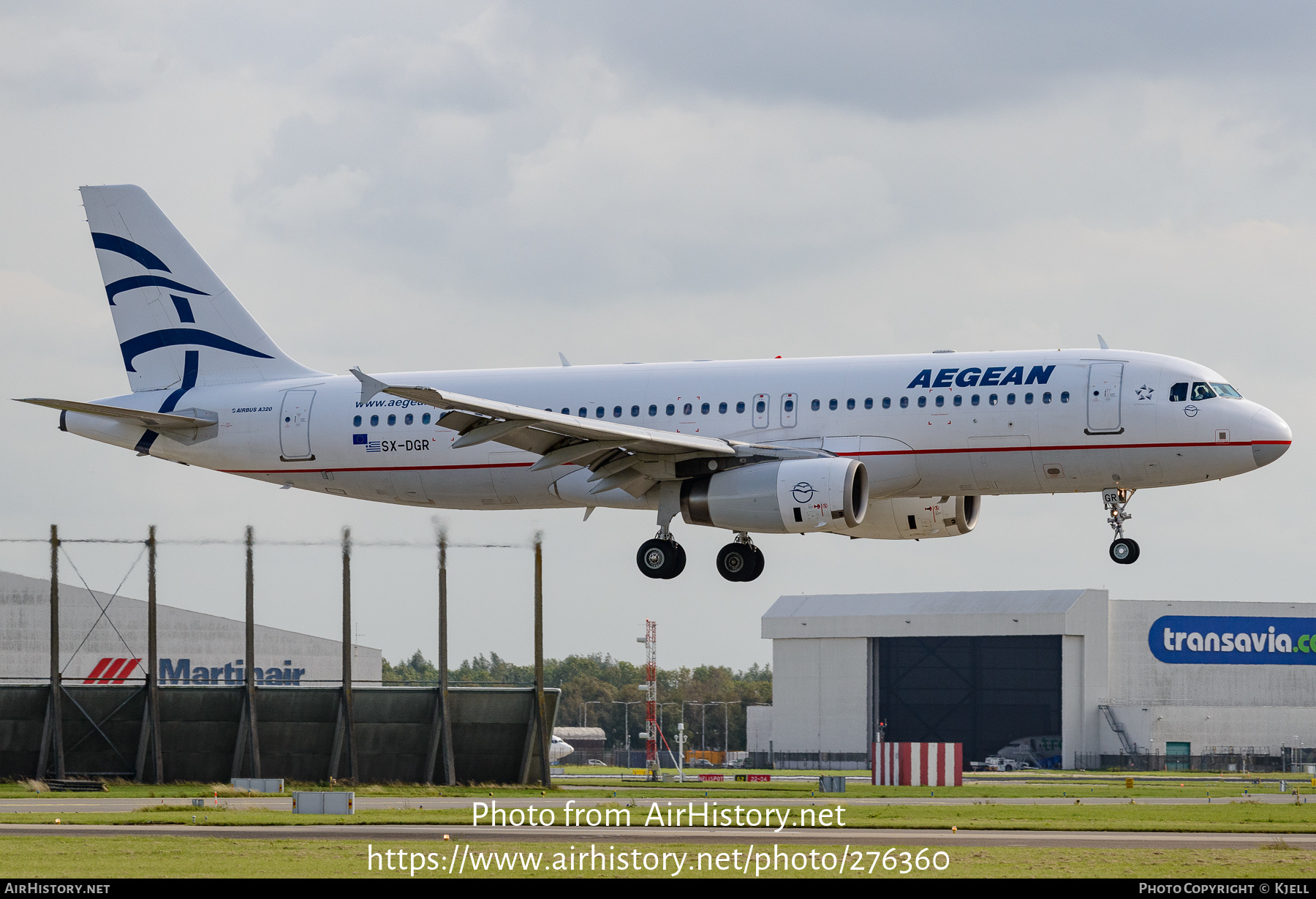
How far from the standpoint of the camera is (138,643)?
111 metres

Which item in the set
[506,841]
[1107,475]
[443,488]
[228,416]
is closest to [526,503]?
[443,488]

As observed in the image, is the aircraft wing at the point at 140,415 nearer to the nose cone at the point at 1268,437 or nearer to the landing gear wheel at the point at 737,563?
the landing gear wheel at the point at 737,563

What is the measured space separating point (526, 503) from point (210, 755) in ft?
96.7

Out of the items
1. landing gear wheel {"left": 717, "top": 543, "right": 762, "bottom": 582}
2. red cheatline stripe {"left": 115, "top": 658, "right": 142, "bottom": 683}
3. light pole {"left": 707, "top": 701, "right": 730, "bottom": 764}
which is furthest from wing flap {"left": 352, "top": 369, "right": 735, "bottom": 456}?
light pole {"left": 707, "top": 701, "right": 730, "bottom": 764}

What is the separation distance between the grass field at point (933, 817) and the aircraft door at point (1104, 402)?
397 inches

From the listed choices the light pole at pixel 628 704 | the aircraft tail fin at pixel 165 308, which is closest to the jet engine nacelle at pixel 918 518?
the aircraft tail fin at pixel 165 308

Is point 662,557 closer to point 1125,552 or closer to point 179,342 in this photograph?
point 1125,552

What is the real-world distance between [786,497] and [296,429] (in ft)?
50.7

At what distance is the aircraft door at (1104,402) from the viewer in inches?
1624

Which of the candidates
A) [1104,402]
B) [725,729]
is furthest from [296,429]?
[725,729]

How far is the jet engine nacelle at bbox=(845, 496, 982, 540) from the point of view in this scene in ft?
156
